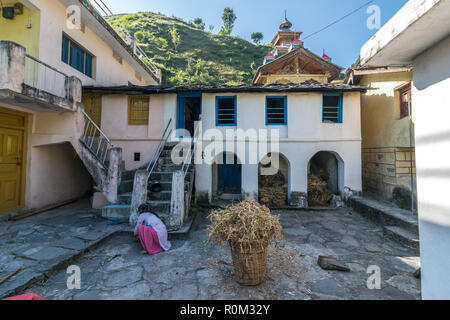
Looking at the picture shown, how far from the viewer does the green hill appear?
116 feet

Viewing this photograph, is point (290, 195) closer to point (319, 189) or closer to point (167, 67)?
point (319, 189)

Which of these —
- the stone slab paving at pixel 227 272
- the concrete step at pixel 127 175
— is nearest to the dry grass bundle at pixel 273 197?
the stone slab paving at pixel 227 272

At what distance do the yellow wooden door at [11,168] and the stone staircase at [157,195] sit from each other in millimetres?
3188

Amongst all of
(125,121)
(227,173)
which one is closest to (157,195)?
(125,121)

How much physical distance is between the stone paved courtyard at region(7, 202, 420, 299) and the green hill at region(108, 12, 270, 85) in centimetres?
2877

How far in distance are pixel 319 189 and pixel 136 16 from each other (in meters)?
74.3

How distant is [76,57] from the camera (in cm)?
821

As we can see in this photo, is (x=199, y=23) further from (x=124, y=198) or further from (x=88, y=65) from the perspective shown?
(x=124, y=198)

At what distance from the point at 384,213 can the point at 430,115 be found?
246 inches

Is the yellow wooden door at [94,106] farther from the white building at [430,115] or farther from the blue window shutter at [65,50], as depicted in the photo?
the white building at [430,115]

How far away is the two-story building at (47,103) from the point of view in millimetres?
6057

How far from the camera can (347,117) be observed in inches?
364

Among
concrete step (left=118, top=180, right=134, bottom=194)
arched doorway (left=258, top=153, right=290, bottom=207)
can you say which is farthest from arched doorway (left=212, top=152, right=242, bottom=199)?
concrete step (left=118, top=180, right=134, bottom=194)

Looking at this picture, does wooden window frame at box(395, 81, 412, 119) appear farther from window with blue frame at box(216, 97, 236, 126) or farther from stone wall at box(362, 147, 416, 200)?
window with blue frame at box(216, 97, 236, 126)
